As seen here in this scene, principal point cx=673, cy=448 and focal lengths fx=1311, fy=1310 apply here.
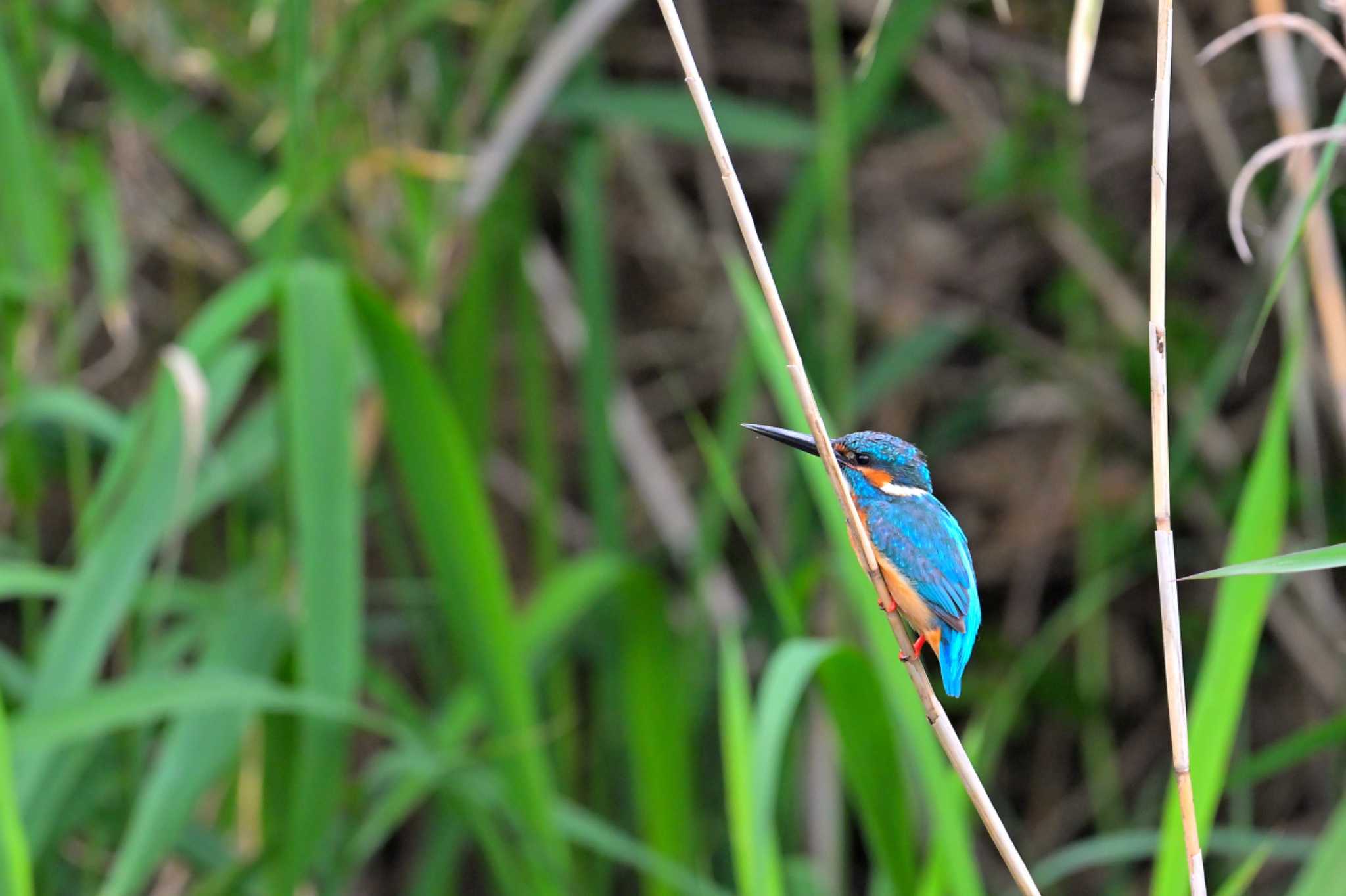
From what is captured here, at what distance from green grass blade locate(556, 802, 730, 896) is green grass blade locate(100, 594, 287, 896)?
44 cm

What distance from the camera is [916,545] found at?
1.01m

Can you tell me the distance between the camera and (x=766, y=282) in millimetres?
875

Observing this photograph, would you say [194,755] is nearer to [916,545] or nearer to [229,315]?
[229,315]

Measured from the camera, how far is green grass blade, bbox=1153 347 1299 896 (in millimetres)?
1222

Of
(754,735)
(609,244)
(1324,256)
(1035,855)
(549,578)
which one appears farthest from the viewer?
(609,244)

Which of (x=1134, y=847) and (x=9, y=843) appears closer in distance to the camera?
(x=9, y=843)

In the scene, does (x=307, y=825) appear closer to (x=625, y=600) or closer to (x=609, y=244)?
(x=625, y=600)

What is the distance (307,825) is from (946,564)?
856 mm

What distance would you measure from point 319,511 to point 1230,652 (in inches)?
38.3

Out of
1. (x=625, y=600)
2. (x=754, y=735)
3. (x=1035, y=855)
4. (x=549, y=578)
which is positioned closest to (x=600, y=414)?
(x=549, y=578)

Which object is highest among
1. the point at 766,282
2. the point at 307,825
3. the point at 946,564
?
the point at 766,282

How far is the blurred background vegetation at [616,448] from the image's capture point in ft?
4.86

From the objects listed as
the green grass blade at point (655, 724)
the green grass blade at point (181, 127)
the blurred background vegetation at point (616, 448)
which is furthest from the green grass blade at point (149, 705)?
the green grass blade at point (181, 127)

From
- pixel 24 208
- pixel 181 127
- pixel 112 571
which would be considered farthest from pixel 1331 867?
pixel 181 127
